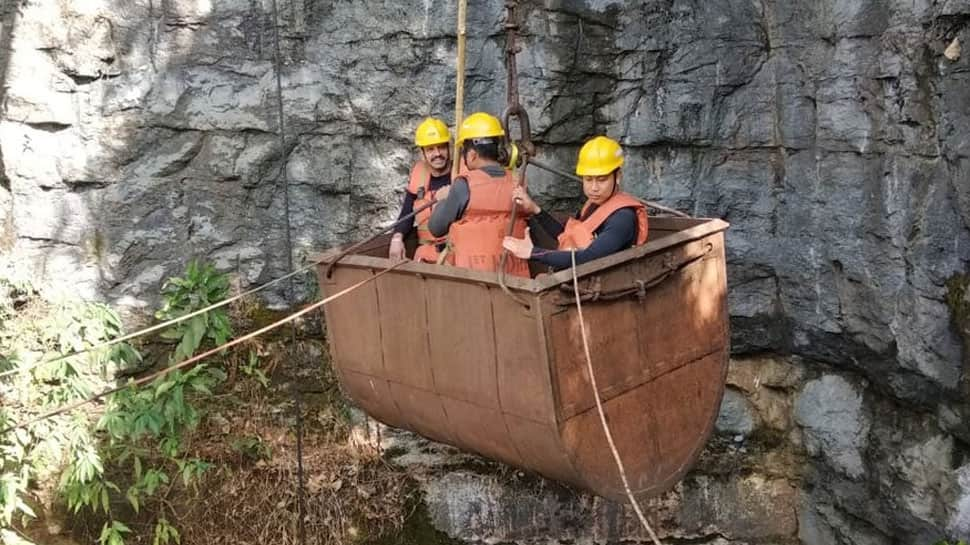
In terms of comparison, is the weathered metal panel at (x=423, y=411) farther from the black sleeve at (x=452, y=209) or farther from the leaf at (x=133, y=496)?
the leaf at (x=133, y=496)

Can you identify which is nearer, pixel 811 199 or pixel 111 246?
pixel 811 199

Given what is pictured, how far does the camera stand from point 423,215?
5.88m

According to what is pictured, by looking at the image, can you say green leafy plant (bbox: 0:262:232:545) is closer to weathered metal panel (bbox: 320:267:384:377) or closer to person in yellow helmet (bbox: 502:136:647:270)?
weathered metal panel (bbox: 320:267:384:377)

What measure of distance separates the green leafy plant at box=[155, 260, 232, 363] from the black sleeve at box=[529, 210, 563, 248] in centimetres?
212

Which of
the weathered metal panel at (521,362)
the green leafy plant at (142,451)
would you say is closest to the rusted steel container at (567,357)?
the weathered metal panel at (521,362)

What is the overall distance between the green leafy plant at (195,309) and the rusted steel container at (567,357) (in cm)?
174

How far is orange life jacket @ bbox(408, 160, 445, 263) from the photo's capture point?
5.52 m

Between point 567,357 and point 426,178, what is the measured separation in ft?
6.90

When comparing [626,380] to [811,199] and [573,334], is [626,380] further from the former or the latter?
[811,199]

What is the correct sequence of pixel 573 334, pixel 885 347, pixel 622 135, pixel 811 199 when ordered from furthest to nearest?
1. pixel 622 135
2. pixel 811 199
3. pixel 885 347
4. pixel 573 334

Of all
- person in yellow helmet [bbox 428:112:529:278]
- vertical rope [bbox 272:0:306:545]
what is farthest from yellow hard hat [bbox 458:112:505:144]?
vertical rope [bbox 272:0:306:545]

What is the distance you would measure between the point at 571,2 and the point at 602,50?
368 millimetres

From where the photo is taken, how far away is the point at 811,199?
269 inches

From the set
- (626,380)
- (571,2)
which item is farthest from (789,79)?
(626,380)
